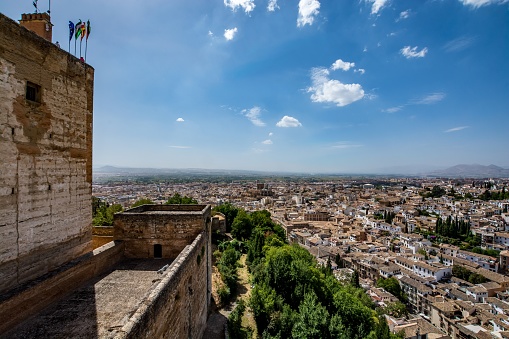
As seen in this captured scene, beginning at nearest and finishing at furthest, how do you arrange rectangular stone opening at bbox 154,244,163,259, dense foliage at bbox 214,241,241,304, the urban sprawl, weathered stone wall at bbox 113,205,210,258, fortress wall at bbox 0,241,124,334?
fortress wall at bbox 0,241,124,334
weathered stone wall at bbox 113,205,210,258
rectangular stone opening at bbox 154,244,163,259
dense foliage at bbox 214,241,241,304
the urban sprawl

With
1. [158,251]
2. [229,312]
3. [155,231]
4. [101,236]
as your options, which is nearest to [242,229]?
[229,312]

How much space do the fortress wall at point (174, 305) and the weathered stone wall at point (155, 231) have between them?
718 millimetres

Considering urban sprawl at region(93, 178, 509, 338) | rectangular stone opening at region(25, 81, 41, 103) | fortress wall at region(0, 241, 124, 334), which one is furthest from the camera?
urban sprawl at region(93, 178, 509, 338)

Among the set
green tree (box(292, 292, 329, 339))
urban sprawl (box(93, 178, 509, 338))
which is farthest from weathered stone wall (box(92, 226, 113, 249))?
urban sprawl (box(93, 178, 509, 338))

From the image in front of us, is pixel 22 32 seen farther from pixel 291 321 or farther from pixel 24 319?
pixel 291 321

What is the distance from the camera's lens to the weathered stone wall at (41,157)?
610cm

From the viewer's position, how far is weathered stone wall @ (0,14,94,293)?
6.10 meters

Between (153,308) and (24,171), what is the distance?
4.49 metres

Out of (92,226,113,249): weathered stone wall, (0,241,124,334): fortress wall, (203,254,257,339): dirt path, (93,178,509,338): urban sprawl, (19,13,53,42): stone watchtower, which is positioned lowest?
(93,178,509,338): urban sprawl

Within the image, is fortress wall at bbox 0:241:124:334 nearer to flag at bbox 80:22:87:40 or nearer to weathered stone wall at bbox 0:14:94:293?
weathered stone wall at bbox 0:14:94:293

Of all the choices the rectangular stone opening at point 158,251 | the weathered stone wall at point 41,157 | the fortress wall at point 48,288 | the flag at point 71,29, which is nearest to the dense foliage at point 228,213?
the rectangular stone opening at point 158,251

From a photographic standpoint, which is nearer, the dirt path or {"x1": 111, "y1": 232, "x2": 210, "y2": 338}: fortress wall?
{"x1": 111, "y1": 232, "x2": 210, "y2": 338}: fortress wall

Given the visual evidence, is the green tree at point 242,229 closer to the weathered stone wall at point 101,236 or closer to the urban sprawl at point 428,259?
the urban sprawl at point 428,259

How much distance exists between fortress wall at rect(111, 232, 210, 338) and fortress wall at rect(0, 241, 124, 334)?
2.53m
